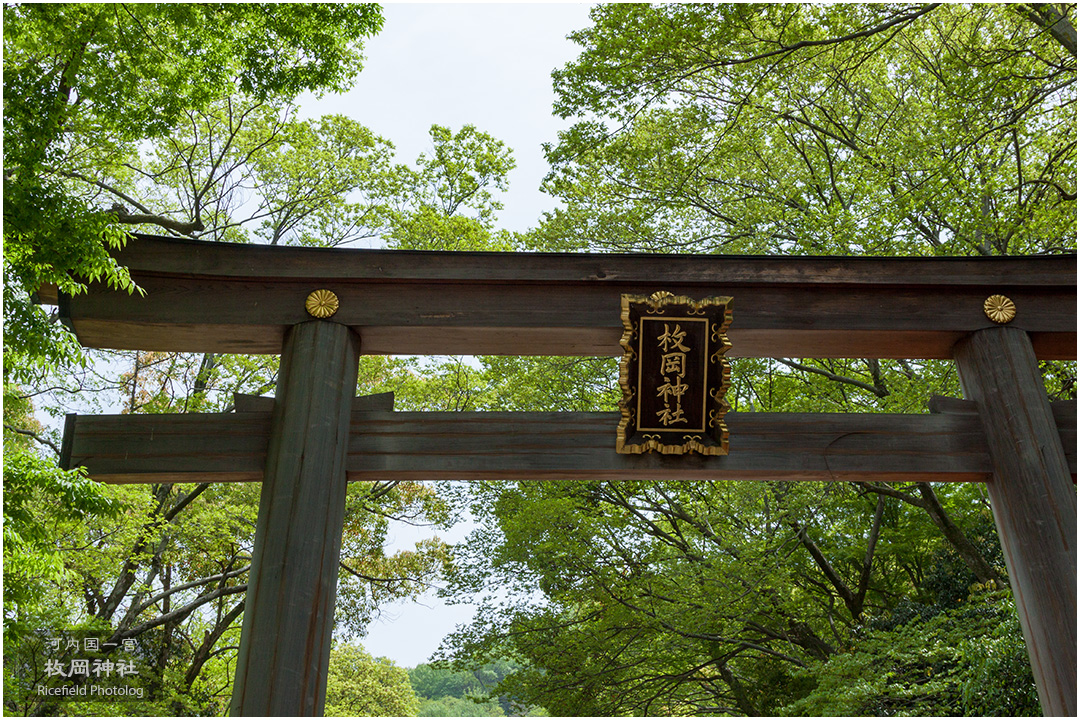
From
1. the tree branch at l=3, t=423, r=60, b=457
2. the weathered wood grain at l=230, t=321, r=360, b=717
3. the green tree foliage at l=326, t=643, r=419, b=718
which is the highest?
the tree branch at l=3, t=423, r=60, b=457

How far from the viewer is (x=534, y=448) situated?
440cm

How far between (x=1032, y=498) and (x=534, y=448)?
2.76 meters

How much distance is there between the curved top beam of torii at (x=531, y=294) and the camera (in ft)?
15.0

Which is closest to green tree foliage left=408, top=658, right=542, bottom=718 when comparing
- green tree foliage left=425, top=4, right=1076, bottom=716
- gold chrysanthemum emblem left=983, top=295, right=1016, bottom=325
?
green tree foliage left=425, top=4, right=1076, bottom=716

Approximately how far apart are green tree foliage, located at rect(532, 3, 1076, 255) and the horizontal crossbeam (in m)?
3.30

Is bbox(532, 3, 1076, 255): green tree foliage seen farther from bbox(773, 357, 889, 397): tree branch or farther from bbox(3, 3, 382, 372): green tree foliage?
bbox(3, 3, 382, 372): green tree foliage

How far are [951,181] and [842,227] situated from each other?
1160 millimetres

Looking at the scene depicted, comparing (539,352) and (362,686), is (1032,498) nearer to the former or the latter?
(539,352)

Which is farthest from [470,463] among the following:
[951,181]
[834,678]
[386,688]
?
[386,688]

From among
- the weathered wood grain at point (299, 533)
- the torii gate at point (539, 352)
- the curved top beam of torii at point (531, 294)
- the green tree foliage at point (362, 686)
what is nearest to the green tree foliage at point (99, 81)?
the curved top beam of torii at point (531, 294)

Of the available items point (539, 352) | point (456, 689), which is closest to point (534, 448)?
point (539, 352)

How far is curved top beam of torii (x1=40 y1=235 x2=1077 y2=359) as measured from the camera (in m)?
4.56

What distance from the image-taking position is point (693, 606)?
29.6ft

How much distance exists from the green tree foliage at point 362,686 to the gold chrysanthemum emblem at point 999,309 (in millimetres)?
13061
